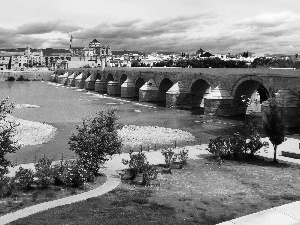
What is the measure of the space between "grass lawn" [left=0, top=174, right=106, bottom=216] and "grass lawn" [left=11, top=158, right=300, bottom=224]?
Result: 1.05m

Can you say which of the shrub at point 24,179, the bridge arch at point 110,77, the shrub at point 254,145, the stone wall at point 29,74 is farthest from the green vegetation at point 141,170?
the stone wall at point 29,74

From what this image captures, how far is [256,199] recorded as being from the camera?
12.2 meters

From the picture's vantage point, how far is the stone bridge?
105 feet

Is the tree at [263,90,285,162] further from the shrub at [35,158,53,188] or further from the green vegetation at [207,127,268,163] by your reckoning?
the shrub at [35,158,53,188]

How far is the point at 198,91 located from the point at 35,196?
1492 inches

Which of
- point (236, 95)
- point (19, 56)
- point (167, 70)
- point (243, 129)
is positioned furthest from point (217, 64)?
point (19, 56)

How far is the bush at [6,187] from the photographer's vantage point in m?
12.0

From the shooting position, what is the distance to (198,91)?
48.3m

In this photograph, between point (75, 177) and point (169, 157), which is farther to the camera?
point (169, 157)

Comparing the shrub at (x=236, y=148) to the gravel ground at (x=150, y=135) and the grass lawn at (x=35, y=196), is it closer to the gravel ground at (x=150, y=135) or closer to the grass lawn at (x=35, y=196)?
the gravel ground at (x=150, y=135)

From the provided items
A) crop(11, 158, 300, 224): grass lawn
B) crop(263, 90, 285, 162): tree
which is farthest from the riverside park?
crop(263, 90, 285, 162): tree

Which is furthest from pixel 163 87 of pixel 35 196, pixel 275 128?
pixel 35 196

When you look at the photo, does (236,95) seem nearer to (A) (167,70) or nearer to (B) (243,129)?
(B) (243,129)

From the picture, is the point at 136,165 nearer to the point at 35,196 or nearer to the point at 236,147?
the point at 35,196
